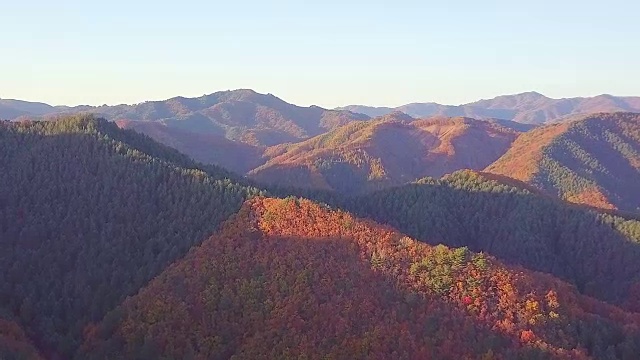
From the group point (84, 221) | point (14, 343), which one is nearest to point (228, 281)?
point (14, 343)

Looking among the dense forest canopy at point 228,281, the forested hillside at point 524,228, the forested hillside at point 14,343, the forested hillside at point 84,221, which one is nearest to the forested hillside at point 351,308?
the dense forest canopy at point 228,281

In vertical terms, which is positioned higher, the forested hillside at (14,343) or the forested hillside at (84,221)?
the forested hillside at (84,221)

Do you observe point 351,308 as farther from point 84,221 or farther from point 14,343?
point 84,221

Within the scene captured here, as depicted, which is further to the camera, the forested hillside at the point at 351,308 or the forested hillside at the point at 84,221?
the forested hillside at the point at 84,221

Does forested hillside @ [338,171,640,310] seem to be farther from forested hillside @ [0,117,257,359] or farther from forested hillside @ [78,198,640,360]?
forested hillside @ [0,117,257,359]

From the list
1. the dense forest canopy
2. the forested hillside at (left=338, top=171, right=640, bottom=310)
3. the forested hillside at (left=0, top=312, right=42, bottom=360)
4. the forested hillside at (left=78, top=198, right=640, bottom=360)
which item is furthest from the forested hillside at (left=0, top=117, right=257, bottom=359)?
the forested hillside at (left=338, top=171, right=640, bottom=310)

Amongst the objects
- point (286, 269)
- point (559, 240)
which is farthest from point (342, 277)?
point (559, 240)

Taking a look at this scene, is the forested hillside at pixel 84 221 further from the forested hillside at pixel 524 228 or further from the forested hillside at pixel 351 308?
the forested hillside at pixel 524 228
